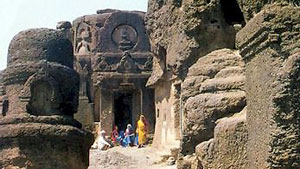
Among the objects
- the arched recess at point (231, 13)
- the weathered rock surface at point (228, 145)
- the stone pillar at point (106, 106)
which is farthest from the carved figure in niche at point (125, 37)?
the weathered rock surface at point (228, 145)

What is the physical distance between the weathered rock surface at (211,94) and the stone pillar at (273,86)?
2.94ft

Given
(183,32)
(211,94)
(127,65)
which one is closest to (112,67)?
(127,65)

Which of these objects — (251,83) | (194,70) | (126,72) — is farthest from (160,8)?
(251,83)

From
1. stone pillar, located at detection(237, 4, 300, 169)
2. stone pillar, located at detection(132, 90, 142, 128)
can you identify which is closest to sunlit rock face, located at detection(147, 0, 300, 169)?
stone pillar, located at detection(237, 4, 300, 169)

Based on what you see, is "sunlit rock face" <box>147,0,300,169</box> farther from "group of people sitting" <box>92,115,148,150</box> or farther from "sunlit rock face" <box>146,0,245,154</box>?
"group of people sitting" <box>92,115,148,150</box>

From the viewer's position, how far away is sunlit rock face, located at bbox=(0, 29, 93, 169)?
970cm

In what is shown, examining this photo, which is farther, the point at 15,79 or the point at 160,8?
the point at 160,8

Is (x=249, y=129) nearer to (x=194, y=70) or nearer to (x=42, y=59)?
(x=194, y=70)

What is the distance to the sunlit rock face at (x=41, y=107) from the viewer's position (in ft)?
31.8

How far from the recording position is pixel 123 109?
112 feet

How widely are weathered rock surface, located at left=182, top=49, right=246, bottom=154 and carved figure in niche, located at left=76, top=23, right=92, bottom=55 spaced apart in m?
25.5

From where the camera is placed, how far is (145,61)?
30.4 meters

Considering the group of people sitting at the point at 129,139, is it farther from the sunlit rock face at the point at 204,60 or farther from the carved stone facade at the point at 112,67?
the sunlit rock face at the point at 204,60

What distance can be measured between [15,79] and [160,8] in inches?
431
